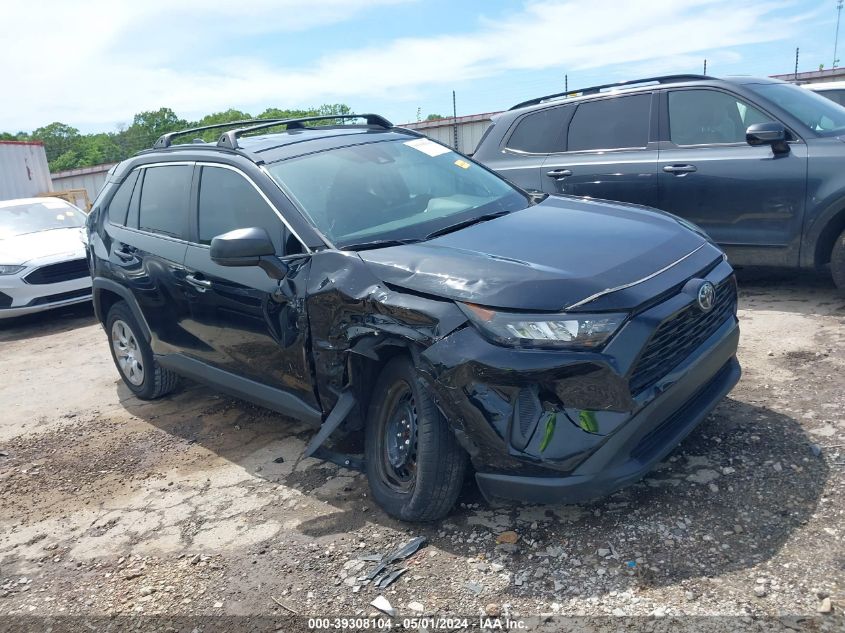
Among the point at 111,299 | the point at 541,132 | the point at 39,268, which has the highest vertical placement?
the point at 541,132

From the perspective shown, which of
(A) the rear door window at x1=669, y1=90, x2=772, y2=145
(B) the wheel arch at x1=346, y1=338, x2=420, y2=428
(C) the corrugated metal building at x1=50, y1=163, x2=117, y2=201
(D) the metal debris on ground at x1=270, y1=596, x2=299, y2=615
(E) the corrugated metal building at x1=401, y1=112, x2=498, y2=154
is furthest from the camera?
(C) the corrugated metal building at x1=50, y1=163, x2=117, y2=201

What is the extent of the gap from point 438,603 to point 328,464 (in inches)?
56.1

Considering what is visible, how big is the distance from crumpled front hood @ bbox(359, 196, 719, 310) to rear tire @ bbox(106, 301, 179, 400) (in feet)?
8.69

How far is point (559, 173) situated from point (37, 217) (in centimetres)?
759

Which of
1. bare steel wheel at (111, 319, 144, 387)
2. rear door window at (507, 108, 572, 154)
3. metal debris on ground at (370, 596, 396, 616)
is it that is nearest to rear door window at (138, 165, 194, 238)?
bare steel wheel at (111, 319, 144, 387)

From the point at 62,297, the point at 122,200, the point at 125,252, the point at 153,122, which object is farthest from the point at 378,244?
the point at 153,122

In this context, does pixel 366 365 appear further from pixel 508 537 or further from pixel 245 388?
pixel 245 388

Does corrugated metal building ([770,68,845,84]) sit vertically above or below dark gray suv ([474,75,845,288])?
above

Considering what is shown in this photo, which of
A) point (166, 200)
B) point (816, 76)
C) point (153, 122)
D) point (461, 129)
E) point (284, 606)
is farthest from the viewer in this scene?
point (153, 122)

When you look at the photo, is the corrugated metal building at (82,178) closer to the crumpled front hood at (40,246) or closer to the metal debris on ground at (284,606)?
the crumpled front hood at (40,246)

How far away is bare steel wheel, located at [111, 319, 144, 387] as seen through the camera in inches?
214

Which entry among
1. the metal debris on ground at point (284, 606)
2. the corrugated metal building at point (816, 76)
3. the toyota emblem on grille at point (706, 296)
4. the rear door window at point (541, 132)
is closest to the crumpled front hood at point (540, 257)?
the toyota emblem on grille at point (706, 296)

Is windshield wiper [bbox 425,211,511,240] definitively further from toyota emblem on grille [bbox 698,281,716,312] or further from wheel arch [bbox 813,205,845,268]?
wheel arch [bbox 813,205,845,268]

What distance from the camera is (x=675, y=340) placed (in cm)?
300
